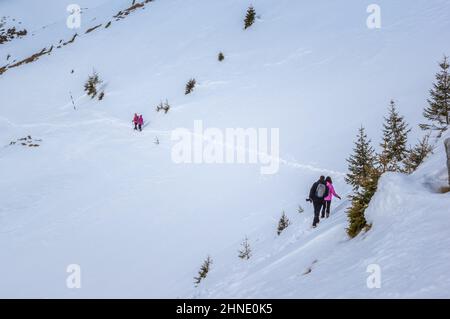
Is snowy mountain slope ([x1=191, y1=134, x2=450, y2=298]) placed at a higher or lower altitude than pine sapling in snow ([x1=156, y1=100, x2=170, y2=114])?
lower

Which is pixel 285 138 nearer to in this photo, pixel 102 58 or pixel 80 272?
pixel 80 272

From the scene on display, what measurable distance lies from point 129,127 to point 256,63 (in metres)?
6.66

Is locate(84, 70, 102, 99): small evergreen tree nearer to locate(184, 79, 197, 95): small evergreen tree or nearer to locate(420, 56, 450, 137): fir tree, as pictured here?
locate(184, 79, 197, 95): small evergreen tree

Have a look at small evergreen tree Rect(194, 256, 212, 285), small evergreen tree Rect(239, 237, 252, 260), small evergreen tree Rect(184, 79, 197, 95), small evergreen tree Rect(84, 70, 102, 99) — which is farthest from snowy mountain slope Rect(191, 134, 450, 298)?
small evergreen tree Rect(84, 70, 102, 99)

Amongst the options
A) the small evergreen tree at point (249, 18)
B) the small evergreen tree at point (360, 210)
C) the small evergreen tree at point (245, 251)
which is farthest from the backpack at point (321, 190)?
the small evergreen tree at point (249, 18)

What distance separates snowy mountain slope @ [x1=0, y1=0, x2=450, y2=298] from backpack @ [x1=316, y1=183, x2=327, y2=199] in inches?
25.4

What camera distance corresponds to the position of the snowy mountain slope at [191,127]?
9688 mm

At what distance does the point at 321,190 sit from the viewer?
9336 millimetres

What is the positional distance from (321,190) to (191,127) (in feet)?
29.7

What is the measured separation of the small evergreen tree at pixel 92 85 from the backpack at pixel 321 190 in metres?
18.2

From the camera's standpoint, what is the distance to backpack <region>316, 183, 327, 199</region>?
9297 millimetres

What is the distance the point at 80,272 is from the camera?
32.8 ft

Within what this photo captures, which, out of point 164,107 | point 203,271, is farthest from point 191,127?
point 203,271

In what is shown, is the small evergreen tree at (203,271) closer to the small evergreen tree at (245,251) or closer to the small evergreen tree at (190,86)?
the small evergreen tree at (245,251)
